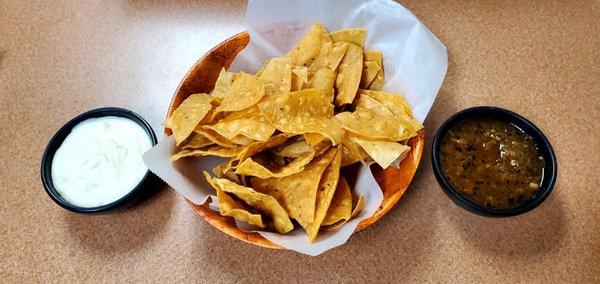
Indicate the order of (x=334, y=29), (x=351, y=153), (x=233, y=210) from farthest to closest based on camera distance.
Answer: (x=334, y=29) → (x=351, y=153) → (x=233, y=210)

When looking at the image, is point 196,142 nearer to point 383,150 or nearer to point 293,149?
point 293,149

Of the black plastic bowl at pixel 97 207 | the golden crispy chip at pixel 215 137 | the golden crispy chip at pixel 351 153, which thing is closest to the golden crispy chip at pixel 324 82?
the golden crispy chip at pixel 351 153

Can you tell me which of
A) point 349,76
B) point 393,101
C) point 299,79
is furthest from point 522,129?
point 299,79

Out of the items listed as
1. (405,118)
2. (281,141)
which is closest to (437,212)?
(405,118)

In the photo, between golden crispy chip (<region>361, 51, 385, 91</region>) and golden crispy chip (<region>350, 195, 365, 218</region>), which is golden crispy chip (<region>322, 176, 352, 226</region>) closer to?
golden crispy chip (<region>350, 195, 365, 218</region>)

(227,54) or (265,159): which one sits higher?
(227,54)

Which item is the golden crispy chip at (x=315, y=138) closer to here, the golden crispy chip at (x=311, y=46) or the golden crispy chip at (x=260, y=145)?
the golden crispy chip at (x=260, y=145)

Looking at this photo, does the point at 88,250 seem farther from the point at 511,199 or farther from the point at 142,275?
the point at 511,199
